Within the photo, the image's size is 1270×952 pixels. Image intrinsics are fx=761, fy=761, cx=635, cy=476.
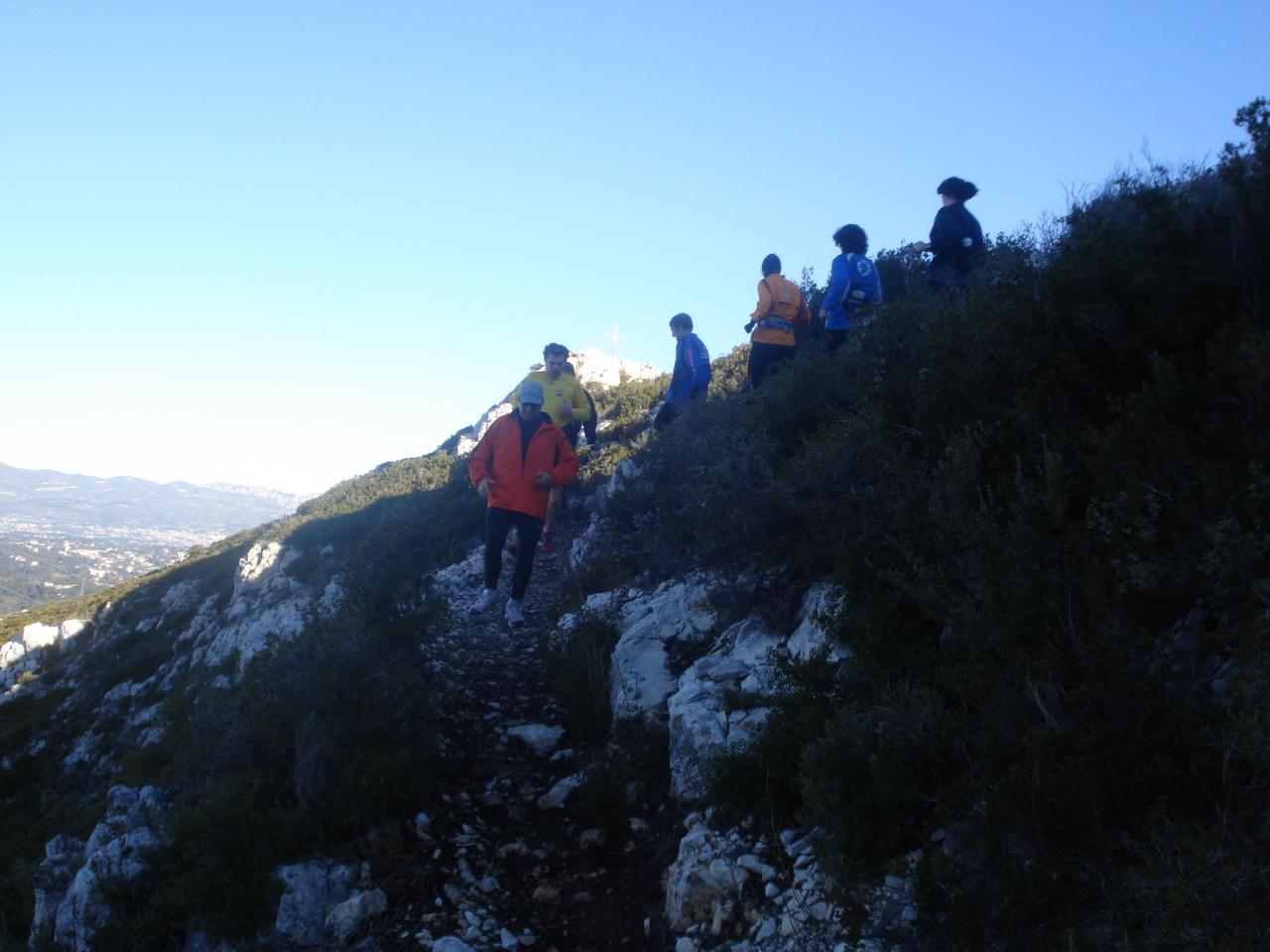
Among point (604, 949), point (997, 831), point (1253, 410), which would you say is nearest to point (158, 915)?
point (604, 949)

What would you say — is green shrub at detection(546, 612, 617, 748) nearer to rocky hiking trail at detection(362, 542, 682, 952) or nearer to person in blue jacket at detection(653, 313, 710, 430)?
rocky hiking trail at detection(362, 542, 682, 952)

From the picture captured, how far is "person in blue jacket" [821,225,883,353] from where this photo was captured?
307 inches

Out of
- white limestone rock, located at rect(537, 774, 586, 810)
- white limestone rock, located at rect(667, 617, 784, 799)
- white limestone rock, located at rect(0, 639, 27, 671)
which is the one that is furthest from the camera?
white limestone rock, located at rect(0, 639, 27, 671)

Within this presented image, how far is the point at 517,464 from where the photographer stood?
23.4 ft

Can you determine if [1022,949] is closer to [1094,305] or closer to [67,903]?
[1094,305]

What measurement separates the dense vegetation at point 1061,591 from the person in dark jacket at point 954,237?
7.35ft

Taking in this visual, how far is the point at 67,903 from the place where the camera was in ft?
15.1

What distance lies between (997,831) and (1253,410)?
1.91 m

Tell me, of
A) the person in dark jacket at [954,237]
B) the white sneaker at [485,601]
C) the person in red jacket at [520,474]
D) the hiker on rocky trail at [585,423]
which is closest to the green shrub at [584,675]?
the person in red jacket at [520,474]

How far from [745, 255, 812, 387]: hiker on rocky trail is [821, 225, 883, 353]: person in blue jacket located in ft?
2.11

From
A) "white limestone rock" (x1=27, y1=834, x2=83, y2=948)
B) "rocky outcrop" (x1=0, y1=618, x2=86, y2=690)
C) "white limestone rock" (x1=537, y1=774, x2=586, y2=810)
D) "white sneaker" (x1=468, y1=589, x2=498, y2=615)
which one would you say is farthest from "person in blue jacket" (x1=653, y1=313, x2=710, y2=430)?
"rocky outcrop" (x1=0, y1=618, x2=86, y2=690)

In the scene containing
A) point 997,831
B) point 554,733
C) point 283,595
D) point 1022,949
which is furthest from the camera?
point 283,595

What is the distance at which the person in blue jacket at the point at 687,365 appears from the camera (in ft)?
31.1

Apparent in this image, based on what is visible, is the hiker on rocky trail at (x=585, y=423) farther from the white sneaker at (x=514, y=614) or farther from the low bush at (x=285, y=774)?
the low bush at (x=285, y=774)
